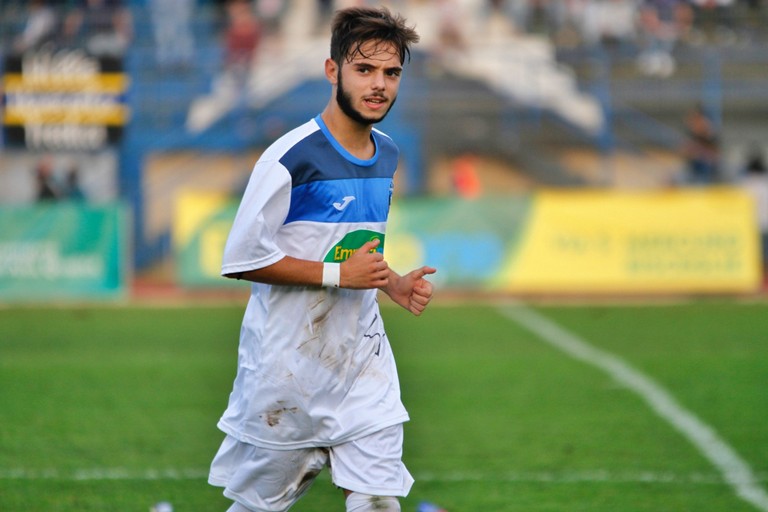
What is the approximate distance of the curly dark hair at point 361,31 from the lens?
176 inches

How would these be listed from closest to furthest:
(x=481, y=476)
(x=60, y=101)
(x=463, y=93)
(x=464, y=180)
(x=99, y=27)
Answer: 1. (x=481, y=476)
2. (x=60, y=101)
3. (x=464, y=180)
4. (x=99, y=27)
5. (x=463, y=93)

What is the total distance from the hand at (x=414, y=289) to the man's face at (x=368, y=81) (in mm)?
599

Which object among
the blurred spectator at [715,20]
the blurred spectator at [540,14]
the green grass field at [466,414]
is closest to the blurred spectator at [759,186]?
the blurred spectator at [715,20]

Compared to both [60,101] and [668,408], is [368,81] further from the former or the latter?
[60,101]

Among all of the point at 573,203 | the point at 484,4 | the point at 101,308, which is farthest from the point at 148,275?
the point at 484,4

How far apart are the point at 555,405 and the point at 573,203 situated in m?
9.15

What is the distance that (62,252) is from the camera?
1806 centimetres

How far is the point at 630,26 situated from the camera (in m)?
25.4

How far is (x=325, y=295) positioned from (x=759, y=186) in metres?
20.2

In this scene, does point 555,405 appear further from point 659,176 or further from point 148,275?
point 659,176

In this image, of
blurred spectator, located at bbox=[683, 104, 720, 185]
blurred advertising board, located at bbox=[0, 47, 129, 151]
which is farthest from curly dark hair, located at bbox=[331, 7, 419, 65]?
blurred spectator, located at bbox=[683, 104, 720, 185]

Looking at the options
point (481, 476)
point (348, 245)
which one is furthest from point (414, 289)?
point (481, 476)

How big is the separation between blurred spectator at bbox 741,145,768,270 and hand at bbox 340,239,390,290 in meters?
18.8

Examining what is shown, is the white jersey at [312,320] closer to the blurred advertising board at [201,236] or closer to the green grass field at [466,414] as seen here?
the green grass field at [466,414]
